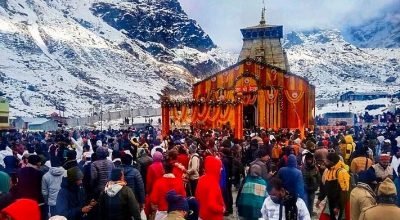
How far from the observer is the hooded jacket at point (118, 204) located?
5.66 metres

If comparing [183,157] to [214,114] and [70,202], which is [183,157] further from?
[214,114]

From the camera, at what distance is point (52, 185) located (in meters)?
7.16

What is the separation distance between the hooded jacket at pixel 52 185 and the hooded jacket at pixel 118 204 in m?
1.66

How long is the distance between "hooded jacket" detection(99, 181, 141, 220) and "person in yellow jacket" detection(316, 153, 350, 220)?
2.76 meters

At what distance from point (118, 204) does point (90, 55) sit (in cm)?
11205

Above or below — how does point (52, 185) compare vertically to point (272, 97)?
below

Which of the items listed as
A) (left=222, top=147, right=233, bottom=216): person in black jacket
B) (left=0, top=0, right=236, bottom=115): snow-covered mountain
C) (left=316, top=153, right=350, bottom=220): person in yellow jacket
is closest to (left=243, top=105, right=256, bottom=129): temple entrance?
(left=222, top=147, right=233, bottom=216): person in black jacket

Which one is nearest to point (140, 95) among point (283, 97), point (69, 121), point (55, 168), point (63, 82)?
point (63, 82)

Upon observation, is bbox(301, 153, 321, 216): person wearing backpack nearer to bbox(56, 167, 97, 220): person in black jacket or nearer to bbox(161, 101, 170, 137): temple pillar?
bbox(56, 167, 97, 220): person in black jacket

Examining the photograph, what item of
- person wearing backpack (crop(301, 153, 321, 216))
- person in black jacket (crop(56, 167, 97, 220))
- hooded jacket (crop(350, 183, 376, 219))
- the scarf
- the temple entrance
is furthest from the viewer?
the temple entrance

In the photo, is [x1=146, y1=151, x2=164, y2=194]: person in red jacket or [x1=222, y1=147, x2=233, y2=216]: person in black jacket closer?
[x1=146, y1=151, x2=164, y2=194]: person in red jacket

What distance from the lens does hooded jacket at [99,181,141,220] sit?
18.6 feet

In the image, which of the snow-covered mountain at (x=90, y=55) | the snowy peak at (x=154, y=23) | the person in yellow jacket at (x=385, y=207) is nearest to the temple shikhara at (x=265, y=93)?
the person in yellow jacket at (x=385, y=207)

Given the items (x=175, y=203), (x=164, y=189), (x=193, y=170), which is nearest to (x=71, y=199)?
(x=164, y=189)
